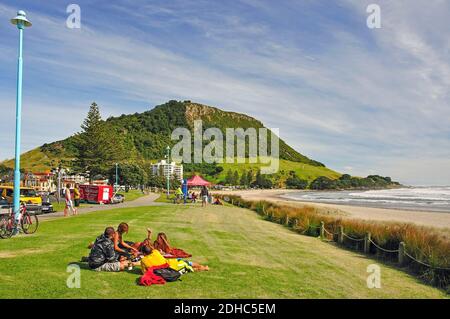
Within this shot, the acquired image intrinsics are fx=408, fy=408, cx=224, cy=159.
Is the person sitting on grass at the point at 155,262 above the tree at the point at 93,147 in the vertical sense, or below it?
below

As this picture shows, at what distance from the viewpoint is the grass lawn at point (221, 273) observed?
773 centimetres

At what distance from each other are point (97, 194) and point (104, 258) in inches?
1279

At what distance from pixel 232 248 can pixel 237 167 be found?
17664cm

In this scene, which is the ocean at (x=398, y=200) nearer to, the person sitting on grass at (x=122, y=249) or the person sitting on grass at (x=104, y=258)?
the person sitting on grass at (x=122, y=249)

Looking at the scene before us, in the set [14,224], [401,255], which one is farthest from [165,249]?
[401,255]

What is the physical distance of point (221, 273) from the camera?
9.42 metres

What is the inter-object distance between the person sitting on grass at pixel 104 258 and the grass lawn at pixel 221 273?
26 cm

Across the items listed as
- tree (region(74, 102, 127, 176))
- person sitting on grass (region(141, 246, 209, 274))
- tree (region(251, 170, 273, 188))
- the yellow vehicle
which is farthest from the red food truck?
tree (region(251, 170, 273, 188))

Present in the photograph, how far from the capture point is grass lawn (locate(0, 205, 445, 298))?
304 inches

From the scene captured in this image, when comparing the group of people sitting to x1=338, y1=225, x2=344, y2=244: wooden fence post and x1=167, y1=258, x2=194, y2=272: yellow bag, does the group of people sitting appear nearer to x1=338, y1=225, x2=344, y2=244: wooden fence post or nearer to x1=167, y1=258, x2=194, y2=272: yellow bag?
x1=167, y1=258, x2=194, y2=272: yellow bag

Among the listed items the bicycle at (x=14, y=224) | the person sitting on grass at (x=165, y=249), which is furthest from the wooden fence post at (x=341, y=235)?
the bicycle at (x=14, y=224)

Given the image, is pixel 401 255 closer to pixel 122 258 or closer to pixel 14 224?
pixel 122 258
